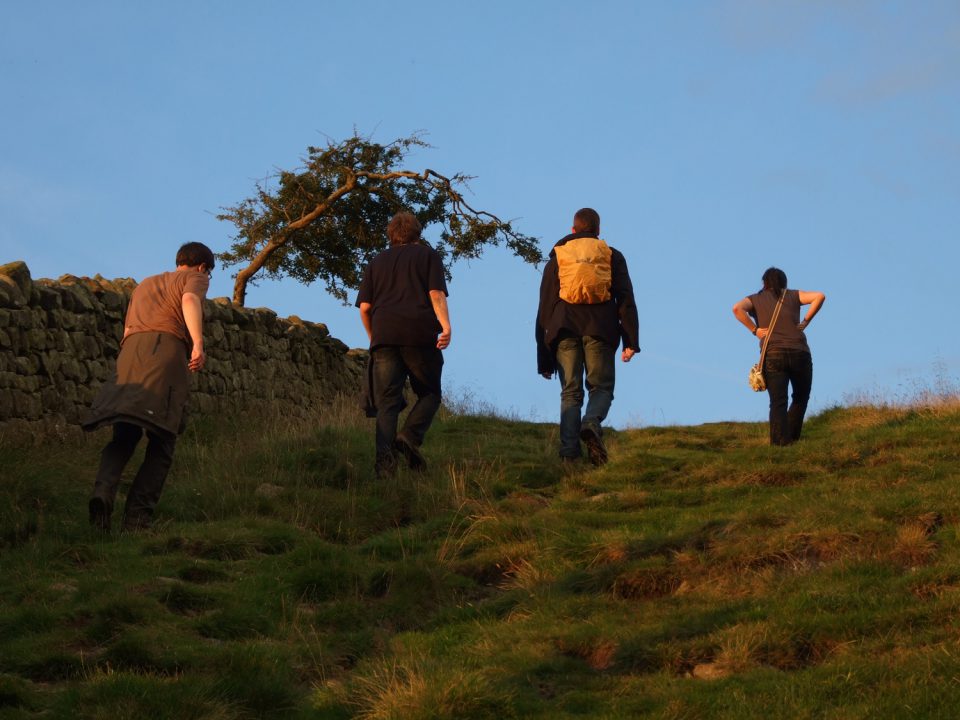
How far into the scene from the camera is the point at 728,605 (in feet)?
18.2

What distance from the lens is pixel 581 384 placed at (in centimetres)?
976

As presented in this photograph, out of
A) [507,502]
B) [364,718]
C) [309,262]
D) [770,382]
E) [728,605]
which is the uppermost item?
[309,262]

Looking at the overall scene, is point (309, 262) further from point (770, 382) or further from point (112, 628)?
point (112, 628)

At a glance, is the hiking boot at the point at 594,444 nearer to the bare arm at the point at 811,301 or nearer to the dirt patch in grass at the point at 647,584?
the bare arm at the point at 811,301

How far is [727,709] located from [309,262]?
1804 centimetres

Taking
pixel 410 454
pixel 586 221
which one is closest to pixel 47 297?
pixel 410 454

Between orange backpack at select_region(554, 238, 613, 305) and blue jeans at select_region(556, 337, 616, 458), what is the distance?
341 millimetres

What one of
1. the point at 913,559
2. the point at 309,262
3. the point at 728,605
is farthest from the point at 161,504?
the point at 309,262

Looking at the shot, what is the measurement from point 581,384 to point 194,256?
3.21 m

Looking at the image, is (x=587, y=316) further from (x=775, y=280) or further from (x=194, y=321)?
(x=194, y=321)

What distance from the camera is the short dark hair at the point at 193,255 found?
8.30m

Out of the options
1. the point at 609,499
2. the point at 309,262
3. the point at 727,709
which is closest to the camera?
the point at 727,709

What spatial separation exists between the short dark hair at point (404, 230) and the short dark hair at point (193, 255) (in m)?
1.83

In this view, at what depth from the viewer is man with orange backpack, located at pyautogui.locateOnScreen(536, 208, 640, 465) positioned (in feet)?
31.7
